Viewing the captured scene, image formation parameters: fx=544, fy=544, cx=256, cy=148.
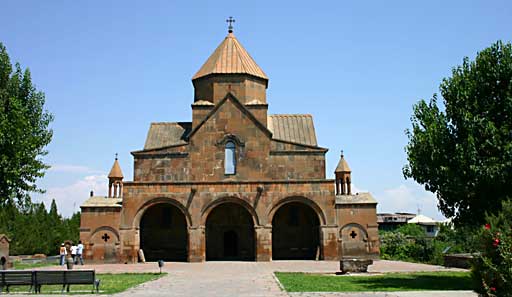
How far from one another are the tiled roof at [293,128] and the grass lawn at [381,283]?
45.1 feet

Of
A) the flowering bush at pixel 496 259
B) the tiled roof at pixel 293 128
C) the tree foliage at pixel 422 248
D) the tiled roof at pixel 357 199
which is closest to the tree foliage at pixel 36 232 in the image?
the tiled roof at pixel 293 128

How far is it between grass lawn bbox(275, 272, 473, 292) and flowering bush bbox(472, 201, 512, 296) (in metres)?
3.75

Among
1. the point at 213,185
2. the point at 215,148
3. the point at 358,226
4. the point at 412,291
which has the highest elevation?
the point at 215,148

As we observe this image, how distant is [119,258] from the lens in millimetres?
28484

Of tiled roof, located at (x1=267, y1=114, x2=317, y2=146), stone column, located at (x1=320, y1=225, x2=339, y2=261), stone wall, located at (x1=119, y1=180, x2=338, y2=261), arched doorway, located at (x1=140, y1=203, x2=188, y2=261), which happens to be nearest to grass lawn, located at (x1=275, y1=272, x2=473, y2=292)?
stone column, located at (x1=320, y1=225, x2=339, y2=261)

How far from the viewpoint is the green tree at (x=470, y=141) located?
15.6 meters

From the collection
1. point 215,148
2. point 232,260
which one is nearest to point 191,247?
point 232,260

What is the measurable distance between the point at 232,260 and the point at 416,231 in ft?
89.9

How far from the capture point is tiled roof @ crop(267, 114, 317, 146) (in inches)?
1288

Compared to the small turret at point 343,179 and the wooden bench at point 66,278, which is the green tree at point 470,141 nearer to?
the wooden bench at point 66,278

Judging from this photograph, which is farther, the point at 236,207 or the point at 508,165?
the point at 236,207

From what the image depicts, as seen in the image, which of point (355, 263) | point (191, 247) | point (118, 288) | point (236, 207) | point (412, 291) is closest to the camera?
point (412, 291)

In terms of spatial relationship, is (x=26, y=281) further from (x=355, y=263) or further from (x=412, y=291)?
(x=355, y=263)

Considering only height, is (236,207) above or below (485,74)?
below
